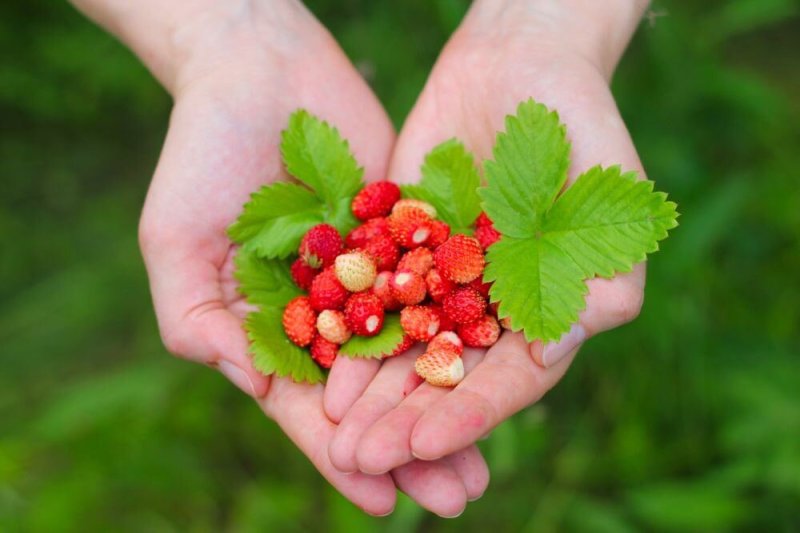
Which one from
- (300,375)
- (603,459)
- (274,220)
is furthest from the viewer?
(603,459)

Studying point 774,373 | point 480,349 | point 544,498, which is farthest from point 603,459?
point 480,349

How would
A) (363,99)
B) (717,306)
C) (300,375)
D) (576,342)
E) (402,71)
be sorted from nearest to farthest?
1. (576,342)
2. (300,375)
3. (363,99)
4. (717,306)
5. (402,71)

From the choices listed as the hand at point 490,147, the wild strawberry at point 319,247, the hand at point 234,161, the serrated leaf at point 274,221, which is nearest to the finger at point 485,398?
the hand at point 490,147

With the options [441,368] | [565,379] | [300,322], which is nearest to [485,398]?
[441,368]

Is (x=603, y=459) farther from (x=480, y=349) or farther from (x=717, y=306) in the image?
(x=480, y=349)

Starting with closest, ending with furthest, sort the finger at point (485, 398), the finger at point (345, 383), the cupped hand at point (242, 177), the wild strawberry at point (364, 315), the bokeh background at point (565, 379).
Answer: the finger at point (485, 398), the cupped hand at point (242, 177), the finger at point (345, 383), the wild strawberry at point (364, 315), the bokeh background at point (565, 379)

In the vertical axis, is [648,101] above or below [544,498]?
above

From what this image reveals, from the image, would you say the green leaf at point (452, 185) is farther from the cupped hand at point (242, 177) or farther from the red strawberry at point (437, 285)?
the cupped hand at point (242, 177)

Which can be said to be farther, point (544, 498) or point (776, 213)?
point (776, 213)
